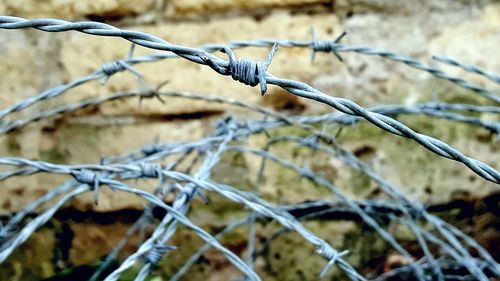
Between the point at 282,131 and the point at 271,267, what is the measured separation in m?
0.33

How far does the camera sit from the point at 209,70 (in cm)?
128

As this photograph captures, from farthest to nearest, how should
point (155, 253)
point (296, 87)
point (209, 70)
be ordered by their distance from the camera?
point (209, 70) → point (155, 253) → point (296, 87)

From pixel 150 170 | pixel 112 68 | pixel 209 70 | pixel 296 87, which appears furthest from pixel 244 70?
pixel 209 70

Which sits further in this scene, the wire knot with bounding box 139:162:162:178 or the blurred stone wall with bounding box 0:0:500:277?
the blurred stone wall with bounding box 0:0:500:277

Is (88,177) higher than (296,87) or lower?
lower

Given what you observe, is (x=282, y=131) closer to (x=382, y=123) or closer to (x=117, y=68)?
(x=117, y=68)

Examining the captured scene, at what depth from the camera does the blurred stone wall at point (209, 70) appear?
4.17 ft

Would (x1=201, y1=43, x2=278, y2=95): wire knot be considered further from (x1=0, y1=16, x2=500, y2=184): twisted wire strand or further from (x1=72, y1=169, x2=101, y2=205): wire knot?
(x1=72, y1=169, x2=101, y2=205): wire knot

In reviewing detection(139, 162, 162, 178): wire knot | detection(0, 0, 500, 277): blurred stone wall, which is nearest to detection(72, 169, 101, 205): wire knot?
detection(139, 162, 162, 178): wire knot

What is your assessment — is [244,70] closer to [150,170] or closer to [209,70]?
[150,170]

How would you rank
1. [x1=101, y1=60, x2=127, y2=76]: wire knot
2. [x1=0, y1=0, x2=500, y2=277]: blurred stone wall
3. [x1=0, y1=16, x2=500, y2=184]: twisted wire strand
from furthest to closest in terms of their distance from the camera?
1. [x1=0, y1=0, x2=500, y2=277]: blurred stone wall
2. [x1=101, y1=60, x2=127, y2=76]: wire knot
3. [x1=0, y1=16, x2=500, y2=184]: twisted wire strand

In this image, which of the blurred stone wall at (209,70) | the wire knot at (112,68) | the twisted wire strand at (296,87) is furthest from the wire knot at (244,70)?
the blurred stone wall at (209,70)

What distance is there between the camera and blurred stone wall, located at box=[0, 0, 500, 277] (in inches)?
50.0

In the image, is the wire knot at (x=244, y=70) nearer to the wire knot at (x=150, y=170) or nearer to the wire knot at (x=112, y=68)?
the wire knot at (x=150, y=170)
